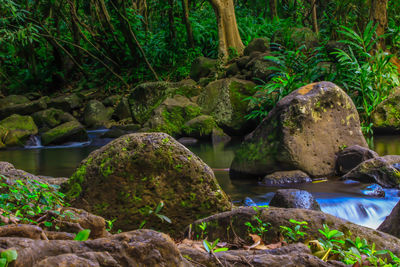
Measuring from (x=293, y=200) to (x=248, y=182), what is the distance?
227cm

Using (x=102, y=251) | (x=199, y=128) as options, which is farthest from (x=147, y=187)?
(x=199, y=128)

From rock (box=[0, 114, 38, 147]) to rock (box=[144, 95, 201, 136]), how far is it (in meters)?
3.63

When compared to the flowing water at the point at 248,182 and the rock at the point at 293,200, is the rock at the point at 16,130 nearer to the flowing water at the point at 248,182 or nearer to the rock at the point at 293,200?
the flowing water at the point at 248,182

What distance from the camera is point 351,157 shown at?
6.87 meters

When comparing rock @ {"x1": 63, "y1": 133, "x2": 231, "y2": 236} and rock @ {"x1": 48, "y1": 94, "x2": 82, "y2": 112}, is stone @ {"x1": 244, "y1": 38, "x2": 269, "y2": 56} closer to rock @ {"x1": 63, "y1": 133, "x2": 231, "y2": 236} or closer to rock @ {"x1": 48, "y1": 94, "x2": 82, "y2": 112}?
rock @ {"x1": 48, "y1": 94, "x2": 82, "y2": 112}

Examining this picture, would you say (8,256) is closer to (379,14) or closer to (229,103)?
(229,103)

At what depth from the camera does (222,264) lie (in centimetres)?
188

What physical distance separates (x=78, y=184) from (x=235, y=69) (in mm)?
11175

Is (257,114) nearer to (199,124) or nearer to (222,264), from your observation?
(199,124)

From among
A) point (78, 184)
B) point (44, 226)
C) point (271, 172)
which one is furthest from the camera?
point (271, 172)

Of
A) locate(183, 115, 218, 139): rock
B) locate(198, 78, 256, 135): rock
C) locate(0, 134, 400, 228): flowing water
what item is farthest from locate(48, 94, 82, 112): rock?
locate(183, 115, 218, 139): rock

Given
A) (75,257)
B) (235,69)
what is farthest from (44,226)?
(235,69)

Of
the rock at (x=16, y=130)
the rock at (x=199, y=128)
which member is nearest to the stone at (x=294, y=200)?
the rock at (x=199, y=128)

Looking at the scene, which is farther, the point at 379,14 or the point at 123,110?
the point at 123,110
